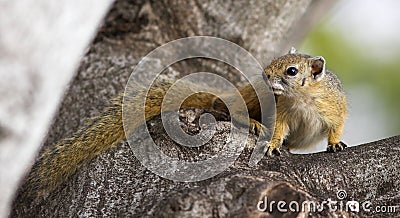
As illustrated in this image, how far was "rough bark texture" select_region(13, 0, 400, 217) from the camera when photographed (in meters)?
1.74

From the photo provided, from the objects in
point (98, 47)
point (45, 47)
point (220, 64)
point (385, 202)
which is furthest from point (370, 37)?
point (45, 47)

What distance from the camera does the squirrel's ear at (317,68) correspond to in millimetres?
2711

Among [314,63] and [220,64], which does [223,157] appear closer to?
[314,63]

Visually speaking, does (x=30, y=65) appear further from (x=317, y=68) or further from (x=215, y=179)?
(x=317, y=68)

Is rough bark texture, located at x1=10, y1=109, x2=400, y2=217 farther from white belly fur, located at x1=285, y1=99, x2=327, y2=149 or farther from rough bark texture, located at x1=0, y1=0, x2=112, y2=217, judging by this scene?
rough bark texture, located at x1=0, y1=0, x2=112, y2=217

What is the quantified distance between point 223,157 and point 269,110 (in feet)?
2.32

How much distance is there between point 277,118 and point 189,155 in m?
0.68

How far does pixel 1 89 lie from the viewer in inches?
46.6

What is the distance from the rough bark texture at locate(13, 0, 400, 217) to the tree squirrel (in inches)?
3.9

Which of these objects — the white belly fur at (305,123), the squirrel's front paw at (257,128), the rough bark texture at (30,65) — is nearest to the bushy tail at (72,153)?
the squirrel's front paw at (257,128)

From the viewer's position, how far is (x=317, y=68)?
2727 mm

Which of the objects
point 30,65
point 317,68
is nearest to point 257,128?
point 317,68

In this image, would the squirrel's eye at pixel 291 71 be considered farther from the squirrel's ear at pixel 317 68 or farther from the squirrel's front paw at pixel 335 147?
the squirrel's front paw at pixel 335 147

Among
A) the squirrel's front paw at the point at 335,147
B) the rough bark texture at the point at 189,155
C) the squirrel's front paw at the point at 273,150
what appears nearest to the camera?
the rough bark texture at the point at 189,155
